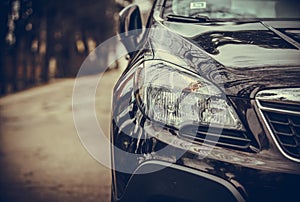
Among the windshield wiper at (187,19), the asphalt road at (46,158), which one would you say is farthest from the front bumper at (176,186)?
the asphalt road at (46,158)

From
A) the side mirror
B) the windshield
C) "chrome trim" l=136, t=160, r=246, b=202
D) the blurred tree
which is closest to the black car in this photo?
"chrome trim" l=136, t=160, r=246, b=202

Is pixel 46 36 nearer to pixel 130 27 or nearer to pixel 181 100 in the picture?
pixel 130 27

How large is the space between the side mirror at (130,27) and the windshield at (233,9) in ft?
1.24

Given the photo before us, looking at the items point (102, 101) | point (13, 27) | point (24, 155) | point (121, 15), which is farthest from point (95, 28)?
point (121, 15)

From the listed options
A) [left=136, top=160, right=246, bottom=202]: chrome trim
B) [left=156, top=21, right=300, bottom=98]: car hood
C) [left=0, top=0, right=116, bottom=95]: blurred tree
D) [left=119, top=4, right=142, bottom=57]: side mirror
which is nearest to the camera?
[left=136, top=160, right=246, bottom=202]: chrome trim

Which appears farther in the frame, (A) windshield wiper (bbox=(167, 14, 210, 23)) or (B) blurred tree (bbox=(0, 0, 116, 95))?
(B) blurred tree (bbox=(0, 0, 116, 95))

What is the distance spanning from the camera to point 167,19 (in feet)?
9.27

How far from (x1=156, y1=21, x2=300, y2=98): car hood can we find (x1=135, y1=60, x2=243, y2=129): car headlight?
55 mm

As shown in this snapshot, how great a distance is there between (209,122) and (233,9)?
122cm

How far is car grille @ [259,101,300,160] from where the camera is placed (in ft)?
6.28

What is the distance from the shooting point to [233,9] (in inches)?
119

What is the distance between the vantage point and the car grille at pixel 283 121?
191 cm

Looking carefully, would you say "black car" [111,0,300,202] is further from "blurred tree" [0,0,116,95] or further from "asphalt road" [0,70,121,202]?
"blurred tree" [0,0,116,95]

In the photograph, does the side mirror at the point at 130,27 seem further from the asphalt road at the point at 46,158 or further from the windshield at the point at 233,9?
the asphalt road at the point at 46,158
